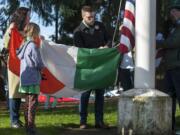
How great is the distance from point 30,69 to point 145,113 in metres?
1.80

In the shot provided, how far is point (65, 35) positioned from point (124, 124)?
23.6 meters

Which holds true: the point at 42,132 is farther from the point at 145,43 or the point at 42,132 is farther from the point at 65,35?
the point at 65,35

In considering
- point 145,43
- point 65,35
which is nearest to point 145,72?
point 145,43

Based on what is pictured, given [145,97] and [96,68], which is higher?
[96,68]

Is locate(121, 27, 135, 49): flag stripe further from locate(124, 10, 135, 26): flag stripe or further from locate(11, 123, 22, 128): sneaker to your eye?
locate(11, 123, 22, 128): sneaker

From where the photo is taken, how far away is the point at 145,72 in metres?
8.82

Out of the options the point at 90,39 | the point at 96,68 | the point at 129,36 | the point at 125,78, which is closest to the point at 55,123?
the point at 96,68

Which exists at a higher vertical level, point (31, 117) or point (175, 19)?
point (175, 19)

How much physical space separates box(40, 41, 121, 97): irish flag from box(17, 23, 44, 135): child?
61.4 inches

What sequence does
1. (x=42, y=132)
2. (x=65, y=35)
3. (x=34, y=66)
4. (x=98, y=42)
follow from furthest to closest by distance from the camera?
(x=65, y=35) → (x=98, y=42) → (x=42, y=132) → (x=34, y=66)

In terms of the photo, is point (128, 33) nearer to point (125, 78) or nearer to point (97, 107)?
point (125, 78)

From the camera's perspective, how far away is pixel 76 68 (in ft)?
33.4

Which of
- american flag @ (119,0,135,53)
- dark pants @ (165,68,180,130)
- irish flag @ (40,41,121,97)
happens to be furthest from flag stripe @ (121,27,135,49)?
dark pants @ (165,68,180,130)

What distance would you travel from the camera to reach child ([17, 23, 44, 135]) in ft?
27.6
